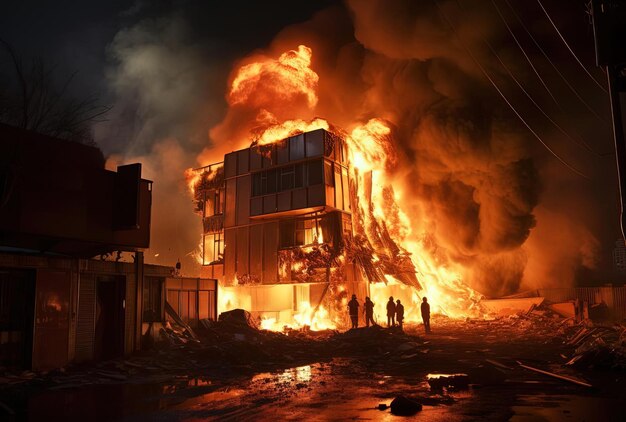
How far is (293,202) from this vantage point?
95.5ft

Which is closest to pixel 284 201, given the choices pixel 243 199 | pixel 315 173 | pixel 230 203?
pixel 315 173

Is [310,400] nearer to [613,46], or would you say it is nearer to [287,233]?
[613,46]

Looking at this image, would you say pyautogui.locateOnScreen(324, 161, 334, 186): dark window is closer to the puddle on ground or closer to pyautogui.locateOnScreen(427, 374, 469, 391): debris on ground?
pyautogui.locateOnScreen(427, 374, 469, 391): debris on ground

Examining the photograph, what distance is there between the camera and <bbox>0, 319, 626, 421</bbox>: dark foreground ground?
25.6ft

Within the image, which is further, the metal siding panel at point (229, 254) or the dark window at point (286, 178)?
the metal siding panel at point (229, 254)

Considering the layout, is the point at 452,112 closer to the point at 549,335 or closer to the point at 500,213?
the point at 500,213

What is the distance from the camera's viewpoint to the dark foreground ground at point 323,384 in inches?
307

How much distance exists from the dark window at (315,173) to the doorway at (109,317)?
14371 mm

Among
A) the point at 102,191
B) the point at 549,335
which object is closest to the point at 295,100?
the point at 102,191

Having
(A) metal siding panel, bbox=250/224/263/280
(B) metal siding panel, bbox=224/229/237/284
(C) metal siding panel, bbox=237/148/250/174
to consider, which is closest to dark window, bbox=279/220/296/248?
(A) metal siding panel, bbox=250/224/263/280

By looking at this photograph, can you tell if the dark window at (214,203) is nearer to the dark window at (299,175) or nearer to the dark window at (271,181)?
the dark window at (271,181)

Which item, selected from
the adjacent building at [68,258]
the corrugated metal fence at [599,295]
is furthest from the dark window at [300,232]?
the corrugated metal fence at [599,295]

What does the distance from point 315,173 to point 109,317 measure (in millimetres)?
15482

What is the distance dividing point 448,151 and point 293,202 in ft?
42.1
